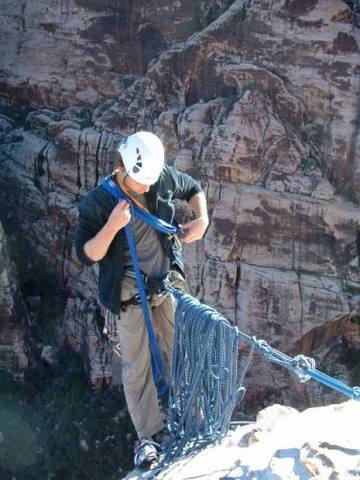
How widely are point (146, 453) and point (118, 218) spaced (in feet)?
5.05

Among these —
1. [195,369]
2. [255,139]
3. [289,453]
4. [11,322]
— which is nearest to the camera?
[289,453]

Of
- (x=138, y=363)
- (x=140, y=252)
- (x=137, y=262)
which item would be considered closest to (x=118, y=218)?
(x=137, y=262)

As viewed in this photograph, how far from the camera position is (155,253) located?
4.66 meters

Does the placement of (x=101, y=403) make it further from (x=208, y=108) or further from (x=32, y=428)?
(x=208, y=108)

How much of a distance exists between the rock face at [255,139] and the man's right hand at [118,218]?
840 centimetres

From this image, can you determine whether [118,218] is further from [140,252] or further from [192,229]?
[192,229]

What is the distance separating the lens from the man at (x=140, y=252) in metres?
4.18

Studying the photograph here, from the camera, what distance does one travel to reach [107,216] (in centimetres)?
425

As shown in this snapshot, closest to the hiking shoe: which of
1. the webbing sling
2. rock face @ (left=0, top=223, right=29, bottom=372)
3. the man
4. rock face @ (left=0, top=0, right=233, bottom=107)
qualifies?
the man

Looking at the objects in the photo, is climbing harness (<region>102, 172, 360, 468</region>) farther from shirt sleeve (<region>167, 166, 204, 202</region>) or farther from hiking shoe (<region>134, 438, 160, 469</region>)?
shirt sleeve (<region>167, 166, 204, 202</region>)

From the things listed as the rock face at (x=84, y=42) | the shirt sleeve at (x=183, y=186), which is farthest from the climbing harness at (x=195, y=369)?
the rock face at (x=84, y=42)

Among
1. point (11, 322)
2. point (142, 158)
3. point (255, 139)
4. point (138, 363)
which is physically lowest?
point (11, 322)

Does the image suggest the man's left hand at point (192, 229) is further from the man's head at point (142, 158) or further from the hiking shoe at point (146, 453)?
the hiking shoe at point (146, 453)

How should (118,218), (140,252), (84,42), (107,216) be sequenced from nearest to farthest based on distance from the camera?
(118,218)
(107,216)
(140,252)
(84,42)
